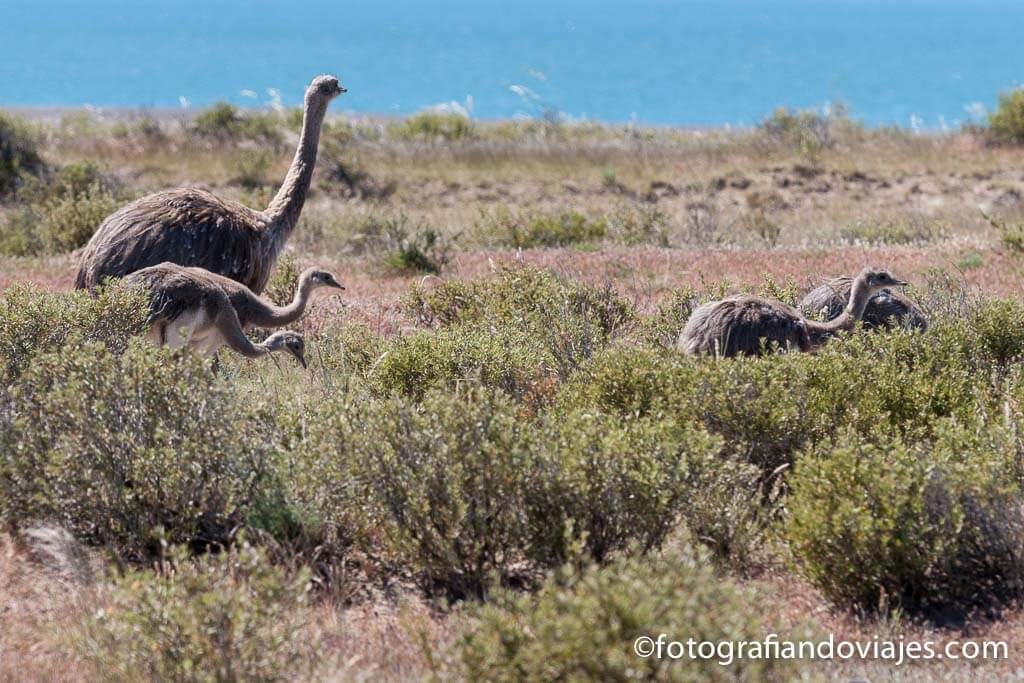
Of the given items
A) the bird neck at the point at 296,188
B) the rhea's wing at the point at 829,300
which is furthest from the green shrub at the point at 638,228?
the rhea's wing at the point at 829,300

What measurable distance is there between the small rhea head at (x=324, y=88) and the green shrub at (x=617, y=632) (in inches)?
278

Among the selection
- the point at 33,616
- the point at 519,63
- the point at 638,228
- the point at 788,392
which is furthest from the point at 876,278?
the point at 519,63

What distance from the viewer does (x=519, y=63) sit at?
103188 mm

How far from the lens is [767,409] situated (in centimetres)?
657

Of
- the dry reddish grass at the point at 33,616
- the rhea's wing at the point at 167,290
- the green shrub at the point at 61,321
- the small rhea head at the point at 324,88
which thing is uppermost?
the small rhea head at the point at 324,88

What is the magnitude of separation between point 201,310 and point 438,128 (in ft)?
73.8

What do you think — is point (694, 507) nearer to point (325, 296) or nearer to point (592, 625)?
point (592, 625)

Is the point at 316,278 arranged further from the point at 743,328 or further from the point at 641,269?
the point at 641,269

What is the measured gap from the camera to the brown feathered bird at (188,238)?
27.6ft

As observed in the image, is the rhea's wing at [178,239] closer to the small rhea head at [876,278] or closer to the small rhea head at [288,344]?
the small rhea head at [288,344]

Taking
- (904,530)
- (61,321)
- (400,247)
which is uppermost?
(400,247)

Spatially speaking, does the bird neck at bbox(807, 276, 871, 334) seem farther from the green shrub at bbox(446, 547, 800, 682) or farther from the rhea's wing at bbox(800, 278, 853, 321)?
the green shrub at bbox(446, 547, 800, 682)

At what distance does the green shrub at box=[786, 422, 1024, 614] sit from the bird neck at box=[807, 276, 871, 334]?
3.09m

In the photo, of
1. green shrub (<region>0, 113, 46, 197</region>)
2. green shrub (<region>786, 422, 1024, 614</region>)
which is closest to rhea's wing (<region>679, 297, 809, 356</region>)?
green shrub (<region>786, 422, 1024, 614</region>)
